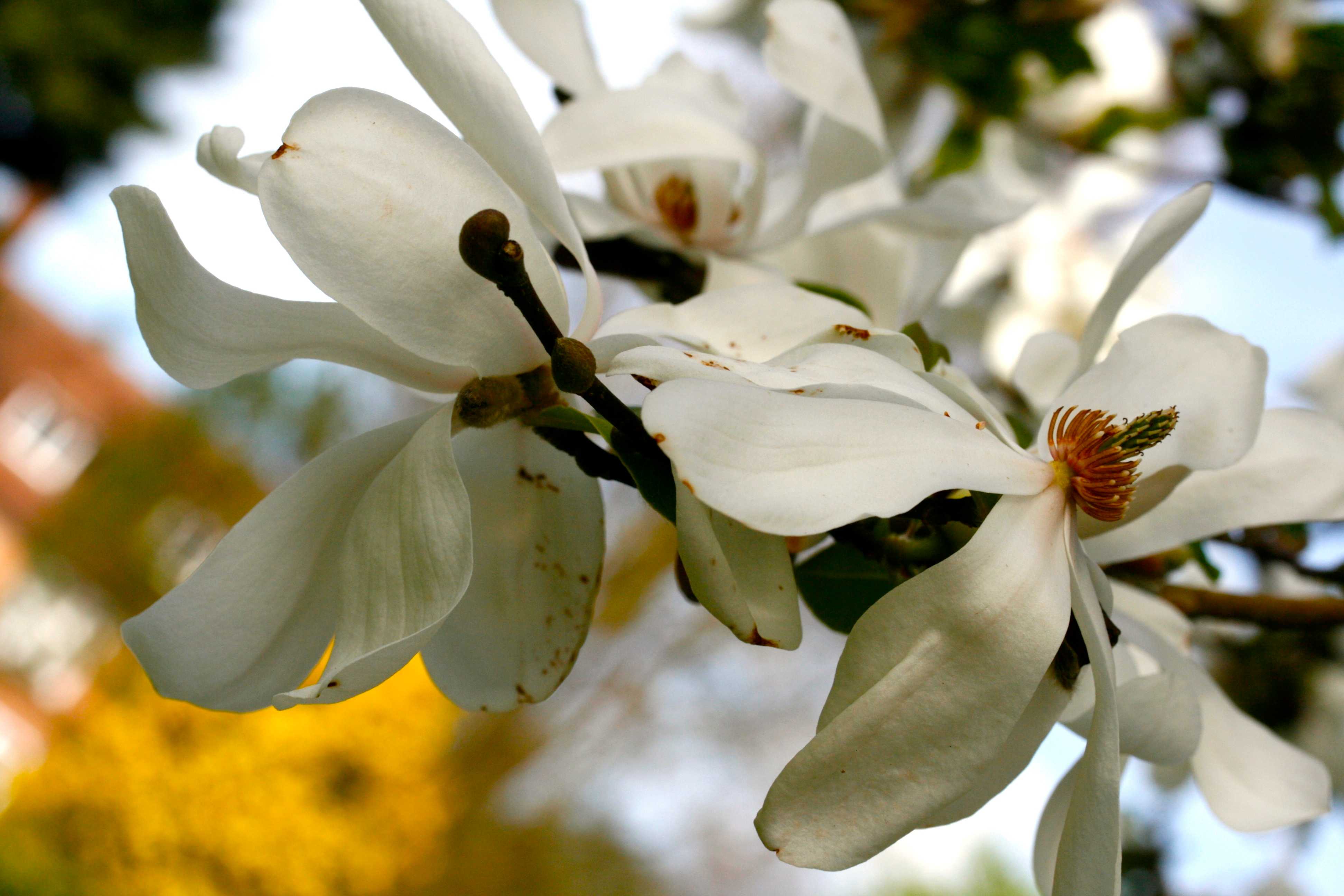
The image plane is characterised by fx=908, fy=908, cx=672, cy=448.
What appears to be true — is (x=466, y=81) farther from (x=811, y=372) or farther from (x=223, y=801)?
(x=223, y=801)

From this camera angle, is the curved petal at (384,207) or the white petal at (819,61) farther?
the white petal at (819,61)

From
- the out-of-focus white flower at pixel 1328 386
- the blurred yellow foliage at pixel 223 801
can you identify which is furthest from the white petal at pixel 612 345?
the blurred yellow foliage at pixel 223 801

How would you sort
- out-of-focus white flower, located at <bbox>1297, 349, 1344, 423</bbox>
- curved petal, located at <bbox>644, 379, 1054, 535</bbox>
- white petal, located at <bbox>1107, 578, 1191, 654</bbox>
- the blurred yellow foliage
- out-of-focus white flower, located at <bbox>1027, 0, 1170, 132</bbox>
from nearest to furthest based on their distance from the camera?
curved petal, located at <bbox>644, 379, 1054, 535</bbox> < white petal, located at <bbox>1107, 578, 1191, 654</bbox> < out-of-focus white flower, located at <bbox>1297, 349, 1344, 423</bbox> < out-of-focus white flower, located at <bbox>1027, 0, 1170, 132</bbox> < the blurred yellow foliage

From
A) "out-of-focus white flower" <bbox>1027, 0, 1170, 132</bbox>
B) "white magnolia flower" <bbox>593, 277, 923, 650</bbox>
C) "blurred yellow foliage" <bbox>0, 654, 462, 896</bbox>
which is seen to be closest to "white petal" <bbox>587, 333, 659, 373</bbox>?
"white magnolia flower" <bbox>593, 277, 923, 650</bbox>

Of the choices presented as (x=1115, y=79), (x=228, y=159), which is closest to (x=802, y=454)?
(x=228, y=159)

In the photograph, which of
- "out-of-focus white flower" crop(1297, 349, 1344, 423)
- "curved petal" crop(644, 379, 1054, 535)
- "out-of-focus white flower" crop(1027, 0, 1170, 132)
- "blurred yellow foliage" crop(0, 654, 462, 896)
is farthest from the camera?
"blurred yellow foliage" crop(0, 654, 462, 896)

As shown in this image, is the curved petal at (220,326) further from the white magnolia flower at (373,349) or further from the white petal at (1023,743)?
the white petal at (1023,743)

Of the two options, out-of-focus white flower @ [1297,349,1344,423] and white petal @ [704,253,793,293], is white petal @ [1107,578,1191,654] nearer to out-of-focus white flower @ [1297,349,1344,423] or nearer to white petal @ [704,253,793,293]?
white petal @ [704,253,793,293]
